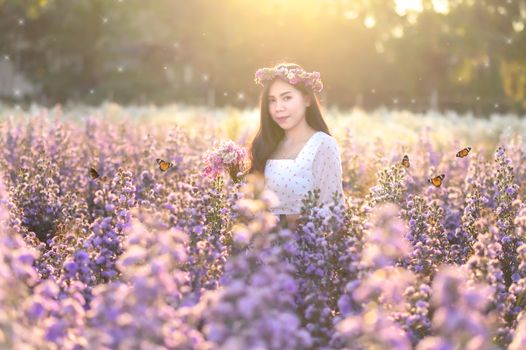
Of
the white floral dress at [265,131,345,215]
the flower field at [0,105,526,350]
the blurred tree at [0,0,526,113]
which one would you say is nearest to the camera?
the flower field at [0,105,526,350]

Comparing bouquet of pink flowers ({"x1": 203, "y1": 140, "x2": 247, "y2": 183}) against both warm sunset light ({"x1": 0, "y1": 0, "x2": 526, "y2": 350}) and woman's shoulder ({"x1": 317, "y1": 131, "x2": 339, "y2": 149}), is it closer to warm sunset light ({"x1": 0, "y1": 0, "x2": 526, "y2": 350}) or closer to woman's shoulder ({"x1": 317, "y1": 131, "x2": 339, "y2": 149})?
warm sunset light ({"x1": 0, "y1": 0, "x2": 526, "y2": 350})

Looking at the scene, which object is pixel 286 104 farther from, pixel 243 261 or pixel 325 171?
pixel 243 261

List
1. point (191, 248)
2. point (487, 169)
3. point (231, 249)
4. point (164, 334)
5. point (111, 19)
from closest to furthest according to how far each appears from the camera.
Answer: point (164, 334)
point (191, 248)
point (231, 249)
point (487, 169)
point (111, 19)

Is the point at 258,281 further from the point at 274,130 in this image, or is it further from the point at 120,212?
the point at 274,130

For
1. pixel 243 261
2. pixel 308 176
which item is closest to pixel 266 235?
pixel 243 261

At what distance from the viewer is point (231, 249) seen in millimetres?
4484

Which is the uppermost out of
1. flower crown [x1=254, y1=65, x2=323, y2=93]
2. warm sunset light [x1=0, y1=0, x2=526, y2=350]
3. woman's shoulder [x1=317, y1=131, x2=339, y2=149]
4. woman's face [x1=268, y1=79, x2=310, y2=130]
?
flower crown [x1=254, y1=65, x2=323, y2=93]

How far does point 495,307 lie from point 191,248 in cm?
159

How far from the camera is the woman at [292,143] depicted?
5645 millimetres

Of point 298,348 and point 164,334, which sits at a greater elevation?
point 164,334

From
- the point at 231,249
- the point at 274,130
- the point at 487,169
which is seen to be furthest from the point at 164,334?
the point at 487,169

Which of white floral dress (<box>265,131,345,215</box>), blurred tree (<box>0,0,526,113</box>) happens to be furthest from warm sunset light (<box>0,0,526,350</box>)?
blurred tree (<box>0,0,526,113</box>)

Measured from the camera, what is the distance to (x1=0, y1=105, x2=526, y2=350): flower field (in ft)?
8.87

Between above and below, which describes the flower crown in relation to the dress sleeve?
above
